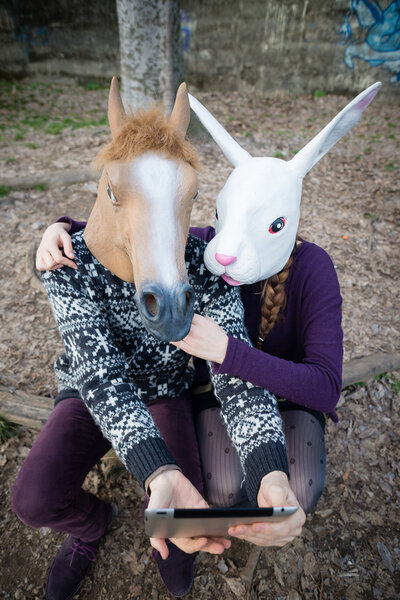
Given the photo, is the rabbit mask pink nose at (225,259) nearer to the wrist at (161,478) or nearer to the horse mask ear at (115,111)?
the horse mask ear at (115,111)

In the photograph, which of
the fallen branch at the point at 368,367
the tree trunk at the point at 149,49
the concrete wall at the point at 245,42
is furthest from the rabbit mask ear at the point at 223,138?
the concrete wall at the point at 245,42

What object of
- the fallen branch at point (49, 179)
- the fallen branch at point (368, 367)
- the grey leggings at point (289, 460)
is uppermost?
the fallen branch at point (49, 179)

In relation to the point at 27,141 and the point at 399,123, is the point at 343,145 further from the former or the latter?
the point at 27,141

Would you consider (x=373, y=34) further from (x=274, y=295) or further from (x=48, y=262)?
(x=48, y=262)

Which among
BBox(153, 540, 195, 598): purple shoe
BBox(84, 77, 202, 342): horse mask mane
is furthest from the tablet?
BBox(153, 540, 195, 598): purple shoe

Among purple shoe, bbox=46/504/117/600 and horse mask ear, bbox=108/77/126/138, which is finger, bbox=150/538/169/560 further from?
horse mask ear, bbox=108/77/126/138

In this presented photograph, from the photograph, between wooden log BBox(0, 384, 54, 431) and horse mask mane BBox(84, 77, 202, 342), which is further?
wooden log BBox(0, 384, 54, 431)

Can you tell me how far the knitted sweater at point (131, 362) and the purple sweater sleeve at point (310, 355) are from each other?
0.10 m

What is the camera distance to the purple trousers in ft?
4.85

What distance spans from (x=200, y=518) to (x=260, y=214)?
1.05 meters

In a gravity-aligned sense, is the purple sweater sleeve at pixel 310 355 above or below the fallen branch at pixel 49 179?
above

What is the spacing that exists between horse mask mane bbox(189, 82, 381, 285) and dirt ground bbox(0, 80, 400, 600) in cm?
37

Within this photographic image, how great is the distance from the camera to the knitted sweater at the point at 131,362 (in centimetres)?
134

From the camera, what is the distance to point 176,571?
1.74m
